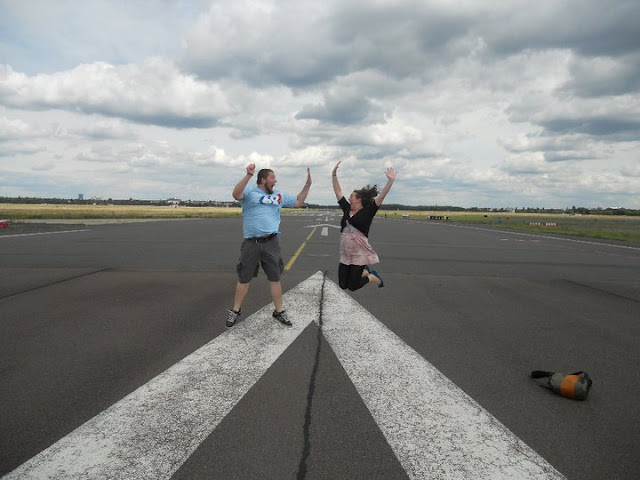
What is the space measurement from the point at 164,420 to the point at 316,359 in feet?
5.38

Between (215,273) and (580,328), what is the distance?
23.1ft

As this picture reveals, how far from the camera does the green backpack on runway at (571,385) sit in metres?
3.44

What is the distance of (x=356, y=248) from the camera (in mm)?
5715

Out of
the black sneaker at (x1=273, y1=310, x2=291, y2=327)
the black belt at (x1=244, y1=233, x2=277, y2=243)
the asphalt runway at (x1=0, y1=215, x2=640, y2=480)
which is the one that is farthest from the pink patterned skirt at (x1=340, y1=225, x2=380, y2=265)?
the black sneaker at (x1=273, y1=310, x2=291, y2=327)

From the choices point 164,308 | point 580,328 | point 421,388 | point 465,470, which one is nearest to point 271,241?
point 164,308

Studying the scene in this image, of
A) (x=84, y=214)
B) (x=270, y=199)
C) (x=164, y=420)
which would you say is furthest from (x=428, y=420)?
(x=84, y=214)

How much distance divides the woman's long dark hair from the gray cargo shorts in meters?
1.29

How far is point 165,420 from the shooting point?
2.97 meters

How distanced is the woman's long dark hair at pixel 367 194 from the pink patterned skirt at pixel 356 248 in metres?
0.42

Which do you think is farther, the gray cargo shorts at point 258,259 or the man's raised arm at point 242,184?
the gray cargo shorts at point 258,259

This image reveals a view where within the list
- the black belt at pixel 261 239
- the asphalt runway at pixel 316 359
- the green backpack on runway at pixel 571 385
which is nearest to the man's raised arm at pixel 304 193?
the black belt at pixel 261 239

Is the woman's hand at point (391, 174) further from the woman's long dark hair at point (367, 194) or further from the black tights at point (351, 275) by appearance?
the black tights at point (351, 275)

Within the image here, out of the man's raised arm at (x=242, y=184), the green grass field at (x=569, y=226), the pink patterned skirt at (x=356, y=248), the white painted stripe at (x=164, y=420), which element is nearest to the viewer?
the white painted stripe at (x=164, y=420)

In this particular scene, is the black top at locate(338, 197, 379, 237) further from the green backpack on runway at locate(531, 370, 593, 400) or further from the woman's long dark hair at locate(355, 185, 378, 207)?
the green backpack on runway at locate(531, 370, 593, 400)
